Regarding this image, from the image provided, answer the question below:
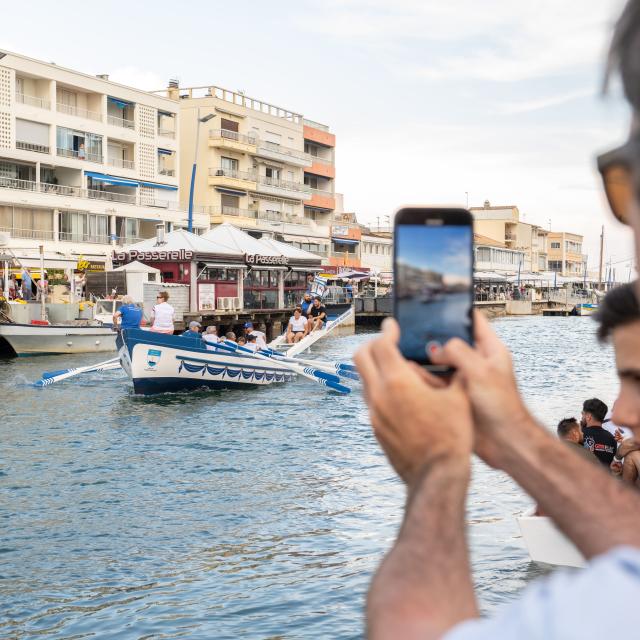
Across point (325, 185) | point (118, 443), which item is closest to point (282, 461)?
point (118, 443)

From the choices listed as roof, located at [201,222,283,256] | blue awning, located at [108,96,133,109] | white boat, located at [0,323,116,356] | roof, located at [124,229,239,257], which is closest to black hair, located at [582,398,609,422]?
white boat, located at [0,323,116,356]

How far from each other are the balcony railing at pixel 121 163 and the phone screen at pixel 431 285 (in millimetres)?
54622

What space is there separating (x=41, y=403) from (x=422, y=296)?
21226 millimetres

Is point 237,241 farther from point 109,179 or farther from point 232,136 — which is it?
point 232,136

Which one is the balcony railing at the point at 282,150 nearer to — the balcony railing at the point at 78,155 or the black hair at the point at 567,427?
the balcony railing at the point at 78,155

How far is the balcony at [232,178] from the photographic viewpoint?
213 ft

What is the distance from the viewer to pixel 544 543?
8734 millimetres

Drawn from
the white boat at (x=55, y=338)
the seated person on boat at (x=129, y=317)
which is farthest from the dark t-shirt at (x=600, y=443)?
the white boat at (x=55, y=338)

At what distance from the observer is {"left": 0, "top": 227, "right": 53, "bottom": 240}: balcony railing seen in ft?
155

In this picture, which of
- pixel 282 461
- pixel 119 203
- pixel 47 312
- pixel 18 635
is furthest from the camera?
pixel 119 203

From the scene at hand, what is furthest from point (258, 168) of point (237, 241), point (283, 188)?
point (237, 241)

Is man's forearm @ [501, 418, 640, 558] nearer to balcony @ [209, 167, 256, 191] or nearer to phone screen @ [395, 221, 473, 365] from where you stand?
phone screen @ [395, 221, 473, 365]

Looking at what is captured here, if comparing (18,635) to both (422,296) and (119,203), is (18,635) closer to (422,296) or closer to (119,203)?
(422,296)

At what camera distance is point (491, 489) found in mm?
12984
